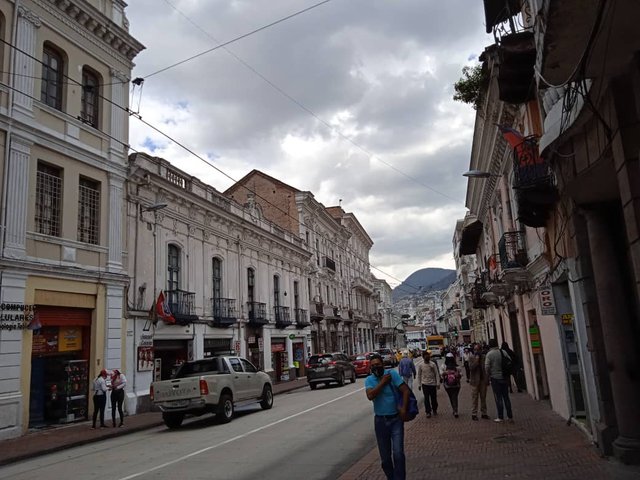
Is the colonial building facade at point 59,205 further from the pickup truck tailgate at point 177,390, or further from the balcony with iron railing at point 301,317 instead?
the balcony with iron railing at point 301,317

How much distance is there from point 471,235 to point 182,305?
48.1ft

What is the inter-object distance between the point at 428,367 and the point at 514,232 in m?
4.23

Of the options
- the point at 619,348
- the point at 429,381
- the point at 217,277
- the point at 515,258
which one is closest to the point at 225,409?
the point at 429,381

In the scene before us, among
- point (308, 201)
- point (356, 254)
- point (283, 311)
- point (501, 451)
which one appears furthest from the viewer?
point (356, 254)

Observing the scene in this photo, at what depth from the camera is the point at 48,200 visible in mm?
16516

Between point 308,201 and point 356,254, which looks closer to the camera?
point 308,201

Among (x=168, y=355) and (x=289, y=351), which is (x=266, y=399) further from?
(x=289, y=351)

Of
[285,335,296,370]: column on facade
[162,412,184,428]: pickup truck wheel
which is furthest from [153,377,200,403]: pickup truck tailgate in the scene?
[285,335,296,370]: column on facade

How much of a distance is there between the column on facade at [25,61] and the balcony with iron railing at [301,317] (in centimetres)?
2389

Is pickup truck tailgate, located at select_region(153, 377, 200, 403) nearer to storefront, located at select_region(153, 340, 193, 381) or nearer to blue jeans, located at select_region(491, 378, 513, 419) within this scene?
storefront, located at select_region(153, 340, 193, 381)

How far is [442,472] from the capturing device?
7605 millimetres

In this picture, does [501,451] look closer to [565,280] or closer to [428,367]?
[565,280]

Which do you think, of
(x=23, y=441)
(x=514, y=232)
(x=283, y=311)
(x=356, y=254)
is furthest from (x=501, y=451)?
(x=356, y=254)

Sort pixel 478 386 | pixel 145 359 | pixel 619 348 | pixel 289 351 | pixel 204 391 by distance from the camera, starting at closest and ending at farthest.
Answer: pixel 619 348 → pixel 478 386 → pixel 204 391 → pixel 145 359 → pixel 289 351
